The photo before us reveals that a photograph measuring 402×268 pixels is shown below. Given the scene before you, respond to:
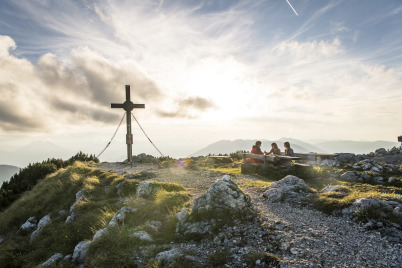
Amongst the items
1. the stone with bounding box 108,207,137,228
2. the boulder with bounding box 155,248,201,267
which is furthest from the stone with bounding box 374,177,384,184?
the stone with bounding box 108,207,137,228

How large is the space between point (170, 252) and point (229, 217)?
2.04 metres

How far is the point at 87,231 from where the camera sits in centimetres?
784

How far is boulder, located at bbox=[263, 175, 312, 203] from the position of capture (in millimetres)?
8523

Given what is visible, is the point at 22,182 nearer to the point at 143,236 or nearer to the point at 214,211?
the point at 143,236

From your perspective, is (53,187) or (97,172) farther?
(97,172)

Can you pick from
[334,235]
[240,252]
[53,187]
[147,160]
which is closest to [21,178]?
[53,187]

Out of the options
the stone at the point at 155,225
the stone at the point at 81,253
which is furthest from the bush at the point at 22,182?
the stone at the point at 155,225

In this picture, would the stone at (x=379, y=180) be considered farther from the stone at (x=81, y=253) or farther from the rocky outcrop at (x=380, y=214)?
the stone at (x=81, y=253)

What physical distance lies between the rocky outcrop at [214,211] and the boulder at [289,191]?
212 cm

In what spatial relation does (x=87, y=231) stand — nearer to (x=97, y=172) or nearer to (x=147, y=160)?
(x=97, y=172)

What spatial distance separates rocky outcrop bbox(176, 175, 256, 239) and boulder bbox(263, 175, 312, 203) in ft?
6.95

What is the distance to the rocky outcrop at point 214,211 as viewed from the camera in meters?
6.31

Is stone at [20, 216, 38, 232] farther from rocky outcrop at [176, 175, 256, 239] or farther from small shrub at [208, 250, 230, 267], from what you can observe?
small shrub at [208, 250, 230, 267]

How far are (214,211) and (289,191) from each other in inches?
147
